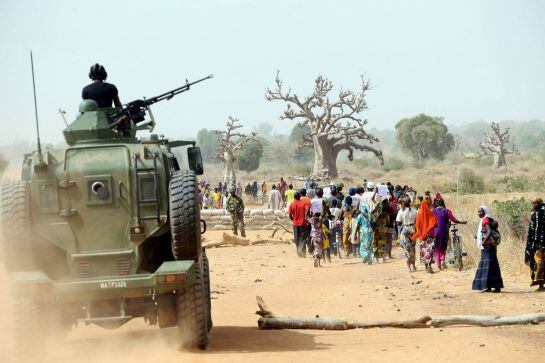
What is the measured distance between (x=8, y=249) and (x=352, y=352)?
159 inches

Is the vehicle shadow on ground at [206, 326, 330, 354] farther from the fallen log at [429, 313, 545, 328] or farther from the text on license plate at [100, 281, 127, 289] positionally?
the fallen log at [429, 313, 545, 328]

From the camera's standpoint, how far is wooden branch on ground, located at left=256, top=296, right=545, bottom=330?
13031 mm

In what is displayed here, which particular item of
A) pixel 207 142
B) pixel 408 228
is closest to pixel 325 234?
pixel 408 228

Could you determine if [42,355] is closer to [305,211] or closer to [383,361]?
[383,361]

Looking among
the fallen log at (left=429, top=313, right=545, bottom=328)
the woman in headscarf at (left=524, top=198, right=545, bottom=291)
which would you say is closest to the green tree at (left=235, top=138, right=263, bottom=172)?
the woman in headscarf at (left=524, top=198, right=545, bottom=291)

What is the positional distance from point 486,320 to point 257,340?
3133mm

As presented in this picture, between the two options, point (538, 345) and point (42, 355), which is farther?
point (538, 345)

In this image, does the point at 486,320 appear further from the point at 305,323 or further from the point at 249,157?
the point at 249,157

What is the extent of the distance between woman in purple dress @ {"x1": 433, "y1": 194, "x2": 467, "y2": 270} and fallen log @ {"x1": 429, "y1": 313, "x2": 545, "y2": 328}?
281 inches

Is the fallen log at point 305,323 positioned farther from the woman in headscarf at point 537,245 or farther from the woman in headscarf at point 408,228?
the woman in headscarf at point 408,228

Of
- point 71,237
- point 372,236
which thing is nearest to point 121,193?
point 71,237

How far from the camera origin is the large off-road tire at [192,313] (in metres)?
10.8

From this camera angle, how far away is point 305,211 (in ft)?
80.3

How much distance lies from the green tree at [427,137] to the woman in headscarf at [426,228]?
86.4 meters
